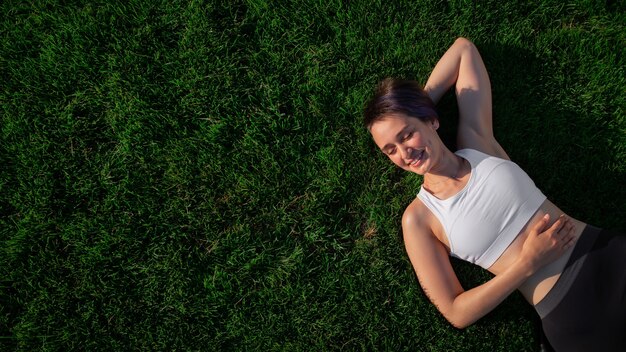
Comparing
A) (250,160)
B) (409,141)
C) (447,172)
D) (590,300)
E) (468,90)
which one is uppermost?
(468,90)

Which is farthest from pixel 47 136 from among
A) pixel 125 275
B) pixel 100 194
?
pixel 125 275

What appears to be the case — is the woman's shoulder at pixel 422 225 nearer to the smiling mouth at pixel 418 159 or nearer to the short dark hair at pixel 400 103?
the smiling mouth at pixel 418 159

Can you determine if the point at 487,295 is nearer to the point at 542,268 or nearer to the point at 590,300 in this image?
the point at 542,268

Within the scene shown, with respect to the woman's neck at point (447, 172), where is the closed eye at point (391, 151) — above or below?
above

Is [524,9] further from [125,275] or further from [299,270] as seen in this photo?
[125,275]

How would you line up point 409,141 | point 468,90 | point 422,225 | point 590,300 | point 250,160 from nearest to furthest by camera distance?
1. point 590,300
2. point 409,141
3. point 422,225
4. point 468,90
5. point 250,160

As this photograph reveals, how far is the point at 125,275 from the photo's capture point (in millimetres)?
3627

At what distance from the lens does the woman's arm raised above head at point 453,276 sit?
2.95 m

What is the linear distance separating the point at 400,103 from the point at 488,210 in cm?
95

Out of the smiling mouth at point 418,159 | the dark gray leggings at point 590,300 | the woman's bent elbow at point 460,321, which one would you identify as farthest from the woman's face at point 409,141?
the dark gray leggings at point 590,300

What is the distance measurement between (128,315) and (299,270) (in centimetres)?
144

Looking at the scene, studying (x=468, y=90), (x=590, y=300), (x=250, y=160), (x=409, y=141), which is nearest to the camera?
(x=590, y=300)

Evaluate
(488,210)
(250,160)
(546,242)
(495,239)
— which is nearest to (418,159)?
(488,210)

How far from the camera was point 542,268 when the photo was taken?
3.03 m
